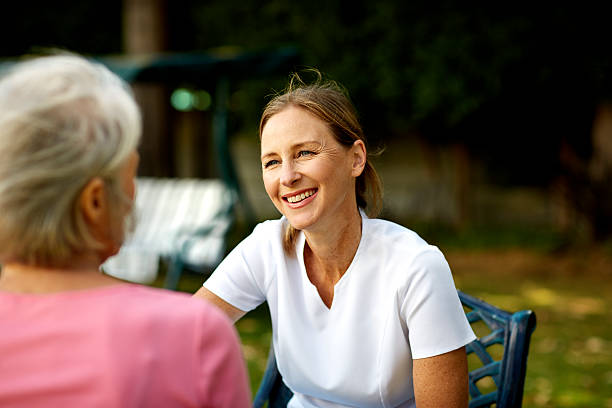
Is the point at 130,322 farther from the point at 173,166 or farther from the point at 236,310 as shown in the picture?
the point at 173,166

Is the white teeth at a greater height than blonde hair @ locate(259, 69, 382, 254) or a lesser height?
lesser

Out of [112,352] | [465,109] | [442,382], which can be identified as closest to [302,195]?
[442,382]

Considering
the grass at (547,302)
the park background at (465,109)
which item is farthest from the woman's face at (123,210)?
the park background at (465,109)

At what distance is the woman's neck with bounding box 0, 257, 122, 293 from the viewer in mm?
1185

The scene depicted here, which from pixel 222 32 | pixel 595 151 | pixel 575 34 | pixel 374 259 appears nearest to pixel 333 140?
pixel 374 259

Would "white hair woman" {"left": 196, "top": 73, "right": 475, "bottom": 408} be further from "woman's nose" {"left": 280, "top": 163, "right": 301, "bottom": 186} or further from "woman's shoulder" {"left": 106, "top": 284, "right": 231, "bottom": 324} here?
"woman's shoulder" {"left": 106, "top": 284, "right": 231, "bottom": 324}

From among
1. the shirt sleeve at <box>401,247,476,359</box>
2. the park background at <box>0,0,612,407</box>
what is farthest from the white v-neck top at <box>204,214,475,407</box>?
the park background at <box>0,0,612,407</box>

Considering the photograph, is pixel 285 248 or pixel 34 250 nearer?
pixel 34 250

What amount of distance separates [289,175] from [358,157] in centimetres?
22

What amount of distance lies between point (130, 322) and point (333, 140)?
3.39 feet

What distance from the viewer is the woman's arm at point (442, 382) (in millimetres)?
1751

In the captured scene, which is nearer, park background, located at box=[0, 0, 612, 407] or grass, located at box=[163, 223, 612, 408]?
grass, located at box=[163, 223, 612, 408]

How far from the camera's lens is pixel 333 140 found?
2037 millimetres

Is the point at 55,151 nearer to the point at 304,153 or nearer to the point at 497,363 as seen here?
the point at 304,153
